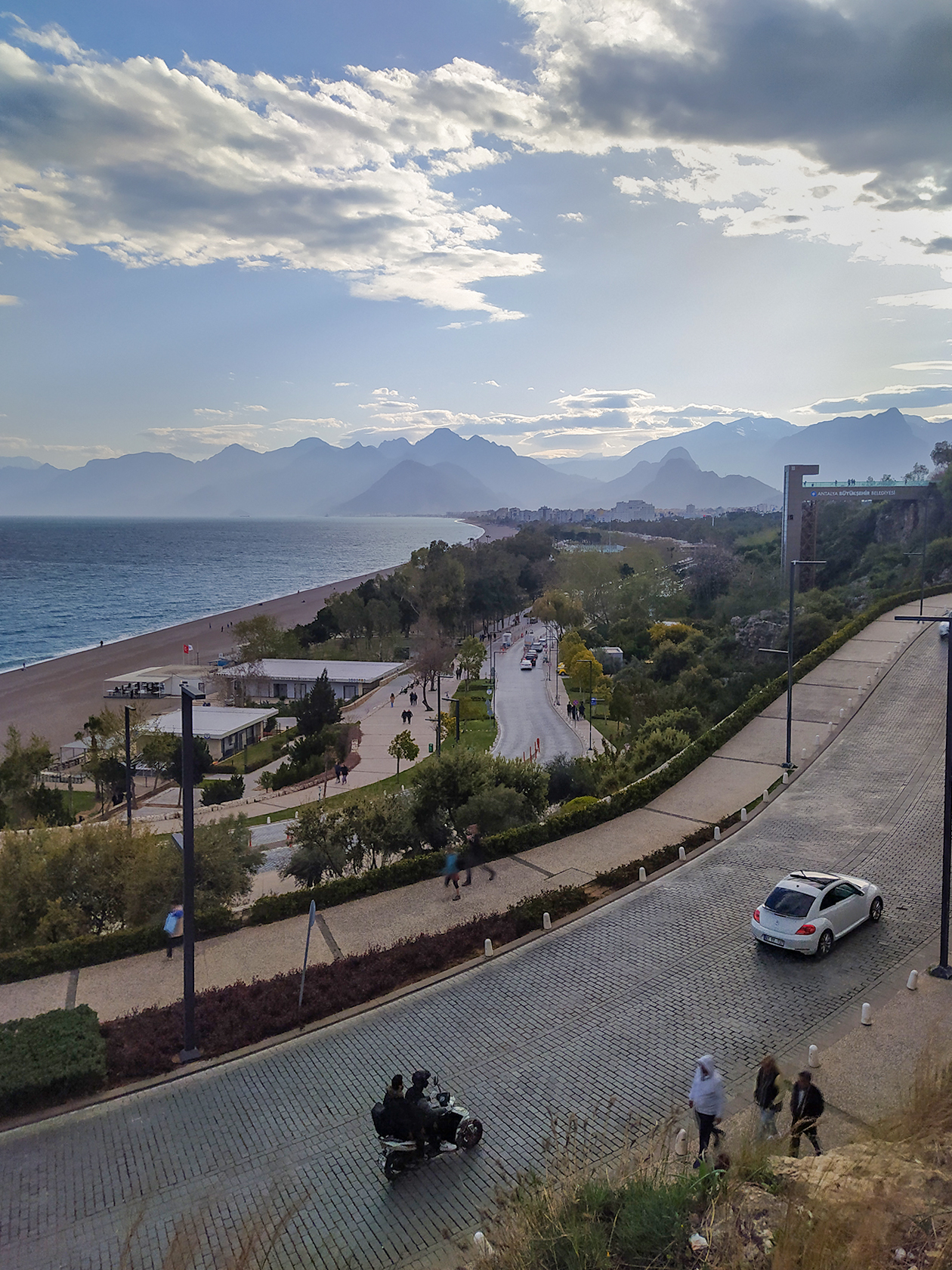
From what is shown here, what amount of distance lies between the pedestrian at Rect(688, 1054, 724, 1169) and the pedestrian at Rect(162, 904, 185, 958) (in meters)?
8.53

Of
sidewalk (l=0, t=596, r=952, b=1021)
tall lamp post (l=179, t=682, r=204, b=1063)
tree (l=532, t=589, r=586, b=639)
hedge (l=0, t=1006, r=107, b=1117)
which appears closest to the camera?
hedge (l=0, t=1006, r=107, b=1117)

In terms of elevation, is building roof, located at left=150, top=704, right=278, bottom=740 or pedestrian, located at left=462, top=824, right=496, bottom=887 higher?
pedestrian, located at left=462, top=824, right=496, bottom=887

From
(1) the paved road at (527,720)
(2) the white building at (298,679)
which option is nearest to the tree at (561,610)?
(1) the paved road at (527,720)

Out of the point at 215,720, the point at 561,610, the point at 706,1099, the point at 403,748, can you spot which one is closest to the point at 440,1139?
the point at 706,1099

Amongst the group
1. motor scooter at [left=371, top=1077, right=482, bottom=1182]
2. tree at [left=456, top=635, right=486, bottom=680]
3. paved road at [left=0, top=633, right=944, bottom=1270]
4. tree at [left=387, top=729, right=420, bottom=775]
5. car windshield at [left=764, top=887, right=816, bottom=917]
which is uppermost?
car windshield at [left=764, top=887, right=816, bottom=917]

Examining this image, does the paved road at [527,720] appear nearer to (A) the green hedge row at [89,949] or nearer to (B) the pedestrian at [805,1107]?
(A) the green hedge row at [89,949]

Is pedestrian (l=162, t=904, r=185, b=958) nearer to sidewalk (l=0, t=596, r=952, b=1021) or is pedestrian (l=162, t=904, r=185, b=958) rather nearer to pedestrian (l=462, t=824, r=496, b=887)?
sidewalk (l=0, t=596, r=952, b=1021)

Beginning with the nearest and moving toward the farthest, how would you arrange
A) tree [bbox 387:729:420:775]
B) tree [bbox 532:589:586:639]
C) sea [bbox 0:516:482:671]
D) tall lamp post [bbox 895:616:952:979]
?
tall lamp post [bbox 895:616:952:979], tree [bbox 387:729:420:775], tree [bbox 532:589:586:639], sea [bbox 0:516:482:671]

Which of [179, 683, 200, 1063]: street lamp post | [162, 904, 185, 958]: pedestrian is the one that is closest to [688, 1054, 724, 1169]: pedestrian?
[179, 683, 200, 1063]: street lamp post

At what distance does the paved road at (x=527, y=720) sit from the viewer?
35281mm

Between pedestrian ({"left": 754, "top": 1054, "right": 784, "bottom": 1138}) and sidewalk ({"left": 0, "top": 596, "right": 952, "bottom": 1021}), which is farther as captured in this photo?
sidewalk ({"left": 0, "top": 596, "right": 952, "bottom": 1021})

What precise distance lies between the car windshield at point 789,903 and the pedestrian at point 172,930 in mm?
9124

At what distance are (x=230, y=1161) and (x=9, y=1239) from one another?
1.86 m

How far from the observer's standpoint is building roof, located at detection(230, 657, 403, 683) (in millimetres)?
54031
